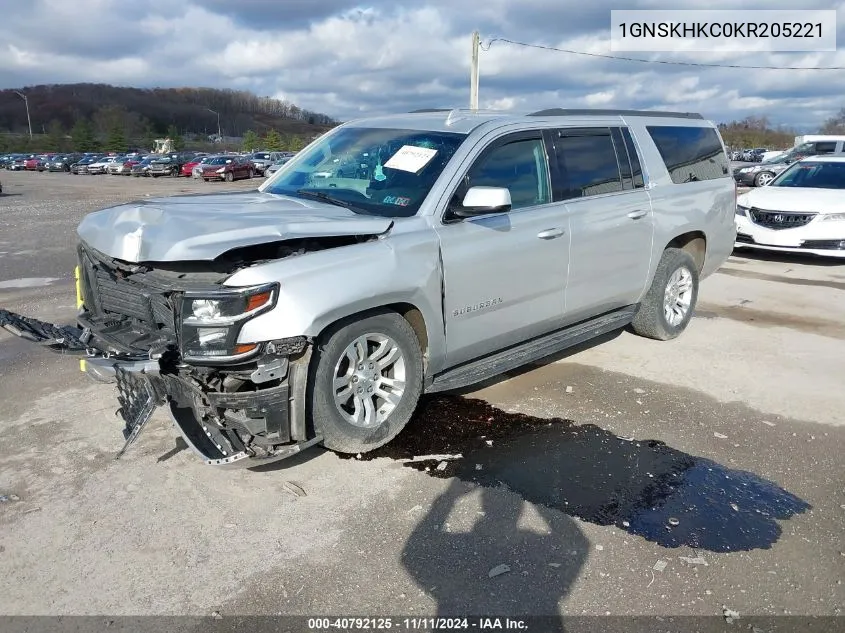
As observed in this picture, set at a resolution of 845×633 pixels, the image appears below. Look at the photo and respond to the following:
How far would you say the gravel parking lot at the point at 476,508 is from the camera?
9.39 ft

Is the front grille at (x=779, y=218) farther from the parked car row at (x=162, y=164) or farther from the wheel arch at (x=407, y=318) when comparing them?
the parked car row at (x=162, y=164)

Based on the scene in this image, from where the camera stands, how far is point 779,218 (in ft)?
34.1

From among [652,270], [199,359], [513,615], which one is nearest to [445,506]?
[513,615]

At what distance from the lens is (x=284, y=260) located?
3.42m

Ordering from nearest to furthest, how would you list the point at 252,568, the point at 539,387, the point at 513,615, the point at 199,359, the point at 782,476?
the point at 513,615 → the point at 252,568 → the point at 199,359 → the point at 782,476 → the point at 539,387

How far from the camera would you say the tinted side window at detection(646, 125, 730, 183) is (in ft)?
19.4

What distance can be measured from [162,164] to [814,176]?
4300 centimetres

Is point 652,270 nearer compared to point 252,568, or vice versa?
point 252,568

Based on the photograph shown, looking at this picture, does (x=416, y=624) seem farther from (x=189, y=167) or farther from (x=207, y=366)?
(x=189, y=167)

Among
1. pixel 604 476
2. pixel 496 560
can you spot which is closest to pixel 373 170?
pixel 604 476

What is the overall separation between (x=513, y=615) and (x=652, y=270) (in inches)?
151

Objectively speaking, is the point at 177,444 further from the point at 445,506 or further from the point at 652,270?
the point at 652,270

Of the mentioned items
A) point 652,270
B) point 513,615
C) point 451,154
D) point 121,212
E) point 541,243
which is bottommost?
point 513,615

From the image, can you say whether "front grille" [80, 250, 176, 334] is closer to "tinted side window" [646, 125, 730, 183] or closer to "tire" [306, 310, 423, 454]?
"tire" [306, 310, 423, 454]
